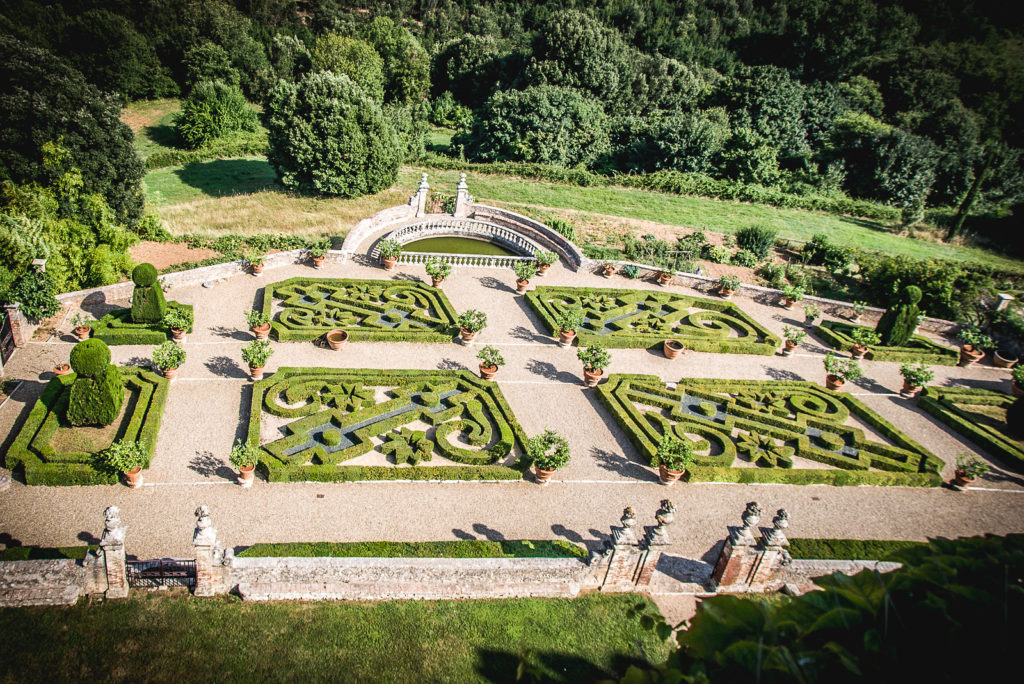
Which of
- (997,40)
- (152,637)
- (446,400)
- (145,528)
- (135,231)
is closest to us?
(152,637)

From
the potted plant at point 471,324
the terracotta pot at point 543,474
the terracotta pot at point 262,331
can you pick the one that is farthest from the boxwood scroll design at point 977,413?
the terracotta pot at point 262,331

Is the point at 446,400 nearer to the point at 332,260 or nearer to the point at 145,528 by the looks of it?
the point at 145,528

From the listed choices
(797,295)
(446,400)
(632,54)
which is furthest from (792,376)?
(632,54)

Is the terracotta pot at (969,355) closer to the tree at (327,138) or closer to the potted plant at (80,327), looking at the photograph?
the tree at (327,138)

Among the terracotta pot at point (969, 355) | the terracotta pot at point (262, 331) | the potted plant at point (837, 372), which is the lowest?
the terracotta pot at point (262, 331)

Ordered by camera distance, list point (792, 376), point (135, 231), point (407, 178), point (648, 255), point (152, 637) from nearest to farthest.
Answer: point (152, 637), point (792, 376), point (135, 231), point (648, 255), point (407, 178)

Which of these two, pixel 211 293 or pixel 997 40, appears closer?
pixel 211 293

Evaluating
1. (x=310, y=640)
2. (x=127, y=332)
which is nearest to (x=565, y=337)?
(x=310, y=640)
